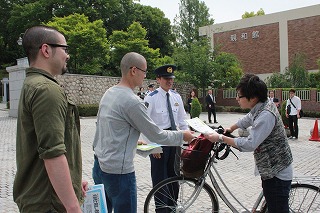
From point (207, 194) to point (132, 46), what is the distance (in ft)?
94.6

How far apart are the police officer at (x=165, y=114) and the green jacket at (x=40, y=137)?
8.07ft

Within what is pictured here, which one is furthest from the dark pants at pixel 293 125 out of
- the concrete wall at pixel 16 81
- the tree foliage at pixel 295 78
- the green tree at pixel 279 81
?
the green tree at pixel 279 81

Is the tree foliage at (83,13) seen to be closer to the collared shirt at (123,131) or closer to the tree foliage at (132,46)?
the tree foliage at (132,46)

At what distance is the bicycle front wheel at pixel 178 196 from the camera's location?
12.1 feet

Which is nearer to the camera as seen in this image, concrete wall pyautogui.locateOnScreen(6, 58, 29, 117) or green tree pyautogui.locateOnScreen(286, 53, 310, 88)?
concrete wall pyautogui.locateOnScreen(6, 58, 29, 117)

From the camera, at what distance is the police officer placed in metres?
→ 4.35

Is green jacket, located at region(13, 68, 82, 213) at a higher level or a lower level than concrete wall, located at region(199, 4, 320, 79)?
lower

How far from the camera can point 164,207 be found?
3.88 m

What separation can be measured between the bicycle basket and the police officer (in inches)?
32.1

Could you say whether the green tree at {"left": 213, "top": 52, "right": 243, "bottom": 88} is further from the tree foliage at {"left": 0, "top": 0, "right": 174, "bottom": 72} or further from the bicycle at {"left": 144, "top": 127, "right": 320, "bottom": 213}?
the bicycle at {"left": 144, "top": 127, "right": 320, "bottom": 213}

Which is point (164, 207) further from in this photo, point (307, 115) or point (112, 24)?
point (112, 24)

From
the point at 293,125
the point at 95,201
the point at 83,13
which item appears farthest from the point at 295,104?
the point at 83,13

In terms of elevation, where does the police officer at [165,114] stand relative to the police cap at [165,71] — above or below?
below

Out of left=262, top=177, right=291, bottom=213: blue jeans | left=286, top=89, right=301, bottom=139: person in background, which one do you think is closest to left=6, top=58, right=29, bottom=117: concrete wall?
left=286, top=89, right=301, bottom=139: person in background
